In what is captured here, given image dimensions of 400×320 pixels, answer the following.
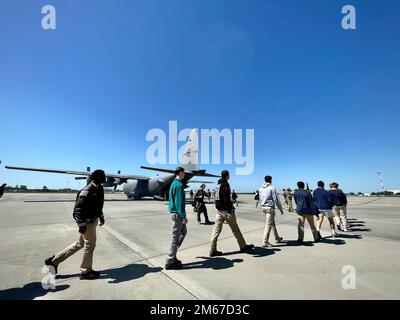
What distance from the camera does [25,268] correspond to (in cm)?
432

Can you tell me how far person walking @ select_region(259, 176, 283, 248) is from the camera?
20.0ft

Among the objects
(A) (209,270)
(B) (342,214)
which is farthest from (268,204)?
(B) (342,214)

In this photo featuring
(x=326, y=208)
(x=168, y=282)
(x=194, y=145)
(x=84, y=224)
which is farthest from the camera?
(x=194, y=145)

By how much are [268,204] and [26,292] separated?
5.64 meters

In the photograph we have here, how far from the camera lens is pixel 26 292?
131 inches

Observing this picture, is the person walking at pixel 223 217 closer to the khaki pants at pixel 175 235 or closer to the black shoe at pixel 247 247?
the black shoe at pixel 247 247

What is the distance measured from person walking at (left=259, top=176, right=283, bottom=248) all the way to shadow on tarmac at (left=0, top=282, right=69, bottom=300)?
192 inches

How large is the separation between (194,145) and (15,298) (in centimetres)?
2094

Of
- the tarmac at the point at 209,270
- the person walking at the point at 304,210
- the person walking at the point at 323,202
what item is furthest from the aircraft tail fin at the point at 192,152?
the person walking at the point at 304,210

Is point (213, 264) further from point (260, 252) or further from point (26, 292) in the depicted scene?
point (26, 292)

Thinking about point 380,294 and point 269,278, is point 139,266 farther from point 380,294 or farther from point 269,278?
point 380,294

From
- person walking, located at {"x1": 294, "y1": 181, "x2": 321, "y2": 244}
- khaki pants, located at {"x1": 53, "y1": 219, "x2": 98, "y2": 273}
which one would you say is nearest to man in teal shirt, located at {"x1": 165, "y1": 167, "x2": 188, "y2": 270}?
khaki pants, located at {"x1": 53, "y1": 219, "x2": 98, "y2": 273}

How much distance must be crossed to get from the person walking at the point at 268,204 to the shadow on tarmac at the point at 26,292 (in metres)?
4.88
